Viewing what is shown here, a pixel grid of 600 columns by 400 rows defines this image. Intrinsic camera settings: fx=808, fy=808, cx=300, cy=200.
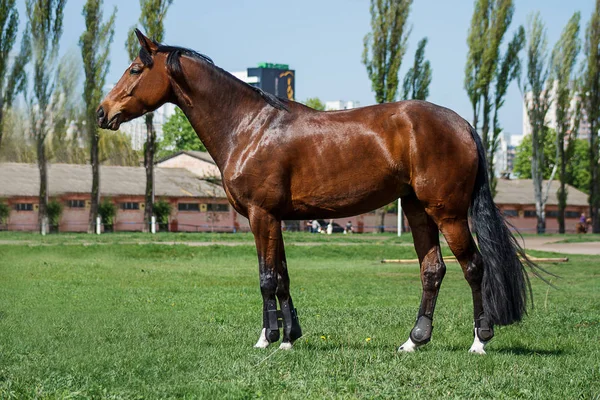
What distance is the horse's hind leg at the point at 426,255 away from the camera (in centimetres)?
714

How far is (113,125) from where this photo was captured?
7219 millimetres

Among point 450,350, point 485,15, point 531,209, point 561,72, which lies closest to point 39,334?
point 450,350

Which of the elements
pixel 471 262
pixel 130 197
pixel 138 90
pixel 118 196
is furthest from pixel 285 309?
pixel 130 197

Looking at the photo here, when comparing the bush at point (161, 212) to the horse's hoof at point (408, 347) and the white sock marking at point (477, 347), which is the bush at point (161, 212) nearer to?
the horse's hoof at point (408, 347)

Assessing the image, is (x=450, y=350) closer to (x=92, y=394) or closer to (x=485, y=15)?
(x=92, y=394)

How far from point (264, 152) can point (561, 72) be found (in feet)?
169

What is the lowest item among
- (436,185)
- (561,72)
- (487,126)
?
(436,185)

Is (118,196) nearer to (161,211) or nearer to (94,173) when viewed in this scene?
(161,211)

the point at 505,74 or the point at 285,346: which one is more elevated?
the point at 505,74

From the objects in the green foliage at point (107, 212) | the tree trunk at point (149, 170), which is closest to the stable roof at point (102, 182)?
the green foliage at point (107, 212)

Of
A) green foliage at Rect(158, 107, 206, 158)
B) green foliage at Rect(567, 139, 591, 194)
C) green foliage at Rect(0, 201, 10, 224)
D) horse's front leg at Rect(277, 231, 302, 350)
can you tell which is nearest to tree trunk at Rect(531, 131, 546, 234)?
green foliage at Rect(567, 139, 591, 194)

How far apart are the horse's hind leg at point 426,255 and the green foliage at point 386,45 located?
4111 centimetres

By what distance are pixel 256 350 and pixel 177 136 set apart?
95.0m

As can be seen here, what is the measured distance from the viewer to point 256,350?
6836 mm
